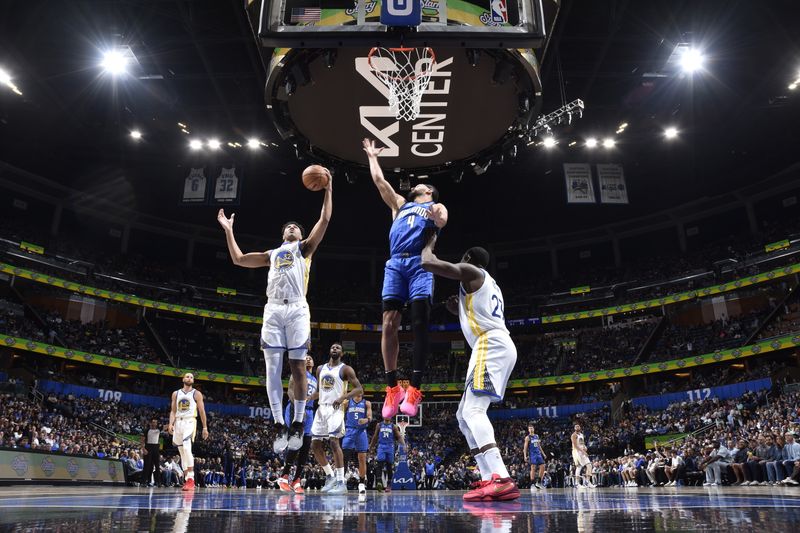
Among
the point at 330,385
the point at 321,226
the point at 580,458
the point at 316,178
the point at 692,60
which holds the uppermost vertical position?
the point at 692,60

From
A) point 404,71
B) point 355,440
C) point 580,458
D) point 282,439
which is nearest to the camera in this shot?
point 282,439

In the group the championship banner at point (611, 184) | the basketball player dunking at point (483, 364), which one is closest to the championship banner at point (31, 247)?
the championship banner at point (611, 184)

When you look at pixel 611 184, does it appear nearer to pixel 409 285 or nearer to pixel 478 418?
pixel 409 285

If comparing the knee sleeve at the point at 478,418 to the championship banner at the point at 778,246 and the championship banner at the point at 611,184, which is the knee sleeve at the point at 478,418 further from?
the championship banner at the point at 778,246

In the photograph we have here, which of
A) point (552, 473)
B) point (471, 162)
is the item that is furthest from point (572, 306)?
point (471, 162)

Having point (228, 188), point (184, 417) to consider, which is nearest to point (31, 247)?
point (228, 188)

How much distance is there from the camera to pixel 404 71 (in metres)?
9.53

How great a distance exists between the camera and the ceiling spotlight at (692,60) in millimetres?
18469

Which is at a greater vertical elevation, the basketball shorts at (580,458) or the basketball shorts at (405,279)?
the basketball shorts at (405,279)

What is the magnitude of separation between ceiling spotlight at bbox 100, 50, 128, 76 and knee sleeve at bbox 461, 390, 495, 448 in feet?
63.2

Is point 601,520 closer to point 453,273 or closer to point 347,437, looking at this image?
point 453,273

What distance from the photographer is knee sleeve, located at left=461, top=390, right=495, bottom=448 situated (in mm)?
4156

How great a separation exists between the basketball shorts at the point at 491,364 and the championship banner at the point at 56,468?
1051 centimetres

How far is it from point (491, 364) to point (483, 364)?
60 mm
